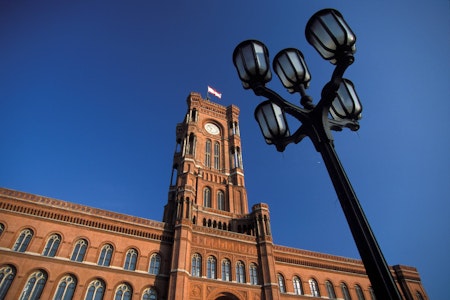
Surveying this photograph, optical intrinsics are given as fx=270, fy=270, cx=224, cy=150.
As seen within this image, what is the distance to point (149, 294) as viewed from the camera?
23422 millimetres

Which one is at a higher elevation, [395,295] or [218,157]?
[218,157]

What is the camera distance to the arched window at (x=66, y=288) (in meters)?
20.9

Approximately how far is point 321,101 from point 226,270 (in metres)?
25.5

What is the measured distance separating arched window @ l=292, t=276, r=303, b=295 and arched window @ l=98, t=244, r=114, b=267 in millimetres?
19212

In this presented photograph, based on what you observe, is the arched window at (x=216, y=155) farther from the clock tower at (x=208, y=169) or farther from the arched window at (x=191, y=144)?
the arched window at (x=191, y=144)

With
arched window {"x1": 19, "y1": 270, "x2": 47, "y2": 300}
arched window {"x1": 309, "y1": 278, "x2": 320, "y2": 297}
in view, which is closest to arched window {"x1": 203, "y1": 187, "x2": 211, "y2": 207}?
arched window {"x1": 309, "y1": 278, "x2": 320, "y2": 297}

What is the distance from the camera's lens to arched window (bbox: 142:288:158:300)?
23266 mm

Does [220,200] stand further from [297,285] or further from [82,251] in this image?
[82,251]

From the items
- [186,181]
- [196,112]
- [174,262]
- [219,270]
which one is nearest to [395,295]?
[174,262]

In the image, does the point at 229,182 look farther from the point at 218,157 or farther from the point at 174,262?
the point at 174,262

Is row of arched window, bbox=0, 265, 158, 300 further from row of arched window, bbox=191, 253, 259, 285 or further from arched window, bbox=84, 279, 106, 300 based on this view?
row of arched window, bbox=191, 253, 259, 285

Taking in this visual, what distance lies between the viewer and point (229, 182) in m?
39.3

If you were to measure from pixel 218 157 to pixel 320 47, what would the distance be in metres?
39.0

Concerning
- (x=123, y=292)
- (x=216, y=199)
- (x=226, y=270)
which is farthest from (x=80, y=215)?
(x=216, y=199)
